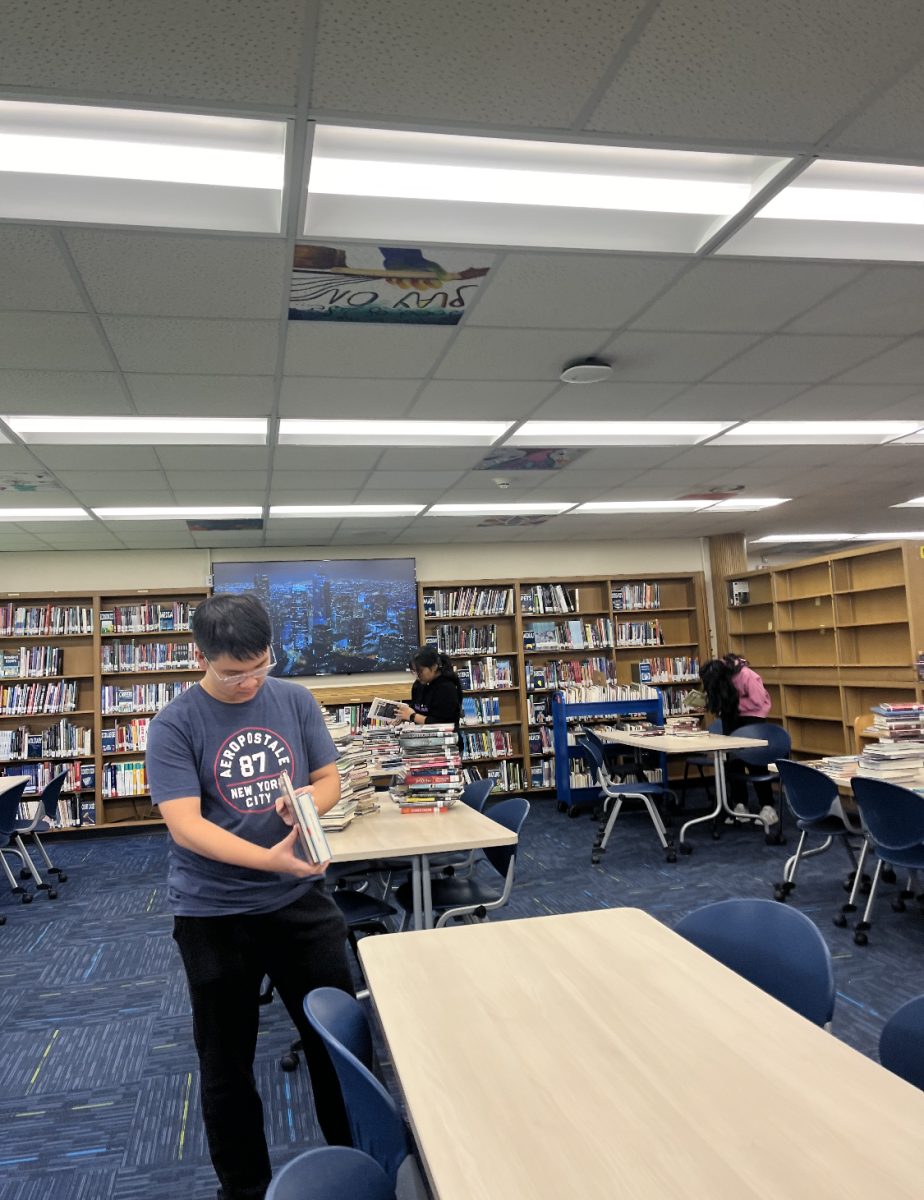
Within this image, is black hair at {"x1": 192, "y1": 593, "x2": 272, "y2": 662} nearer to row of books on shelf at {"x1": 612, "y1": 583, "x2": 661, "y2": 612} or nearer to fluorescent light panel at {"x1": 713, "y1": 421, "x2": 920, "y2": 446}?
fluorescent light panel at {"x1": 713, "y1": 421, "x2": 920, "y2": 446}

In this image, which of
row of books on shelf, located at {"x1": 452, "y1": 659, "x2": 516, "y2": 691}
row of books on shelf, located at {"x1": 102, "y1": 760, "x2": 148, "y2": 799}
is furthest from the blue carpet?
row of books on shelf, located at {"x1": 452, "y1": 659, "x2": 516, "y2": 691}

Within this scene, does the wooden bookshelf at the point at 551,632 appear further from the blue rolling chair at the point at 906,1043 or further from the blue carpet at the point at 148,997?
Result: the blue rolling chair at the point at 906,1043

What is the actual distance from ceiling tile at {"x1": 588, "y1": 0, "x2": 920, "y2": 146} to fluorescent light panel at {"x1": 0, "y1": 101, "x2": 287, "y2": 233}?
94 cm

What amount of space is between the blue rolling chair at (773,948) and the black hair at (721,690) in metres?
5.29

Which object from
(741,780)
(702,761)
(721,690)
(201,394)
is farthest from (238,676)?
(702,761)

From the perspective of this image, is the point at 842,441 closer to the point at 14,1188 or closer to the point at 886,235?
the point at 886,235

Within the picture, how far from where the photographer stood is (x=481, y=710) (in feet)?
27.8

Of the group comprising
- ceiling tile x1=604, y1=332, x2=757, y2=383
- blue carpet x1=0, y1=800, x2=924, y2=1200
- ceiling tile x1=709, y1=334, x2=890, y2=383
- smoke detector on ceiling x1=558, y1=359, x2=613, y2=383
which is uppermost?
ceiling tile x1=604, y1=332, x2=757, y2=383

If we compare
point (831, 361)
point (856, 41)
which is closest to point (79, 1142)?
point (856, 41)

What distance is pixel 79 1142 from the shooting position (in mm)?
2590

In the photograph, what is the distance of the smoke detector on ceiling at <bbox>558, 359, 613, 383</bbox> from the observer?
12.3 ft

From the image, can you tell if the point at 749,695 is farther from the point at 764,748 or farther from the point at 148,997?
the point at 148,997

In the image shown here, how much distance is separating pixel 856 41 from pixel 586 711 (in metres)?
6.35

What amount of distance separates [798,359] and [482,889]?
2874 mm
